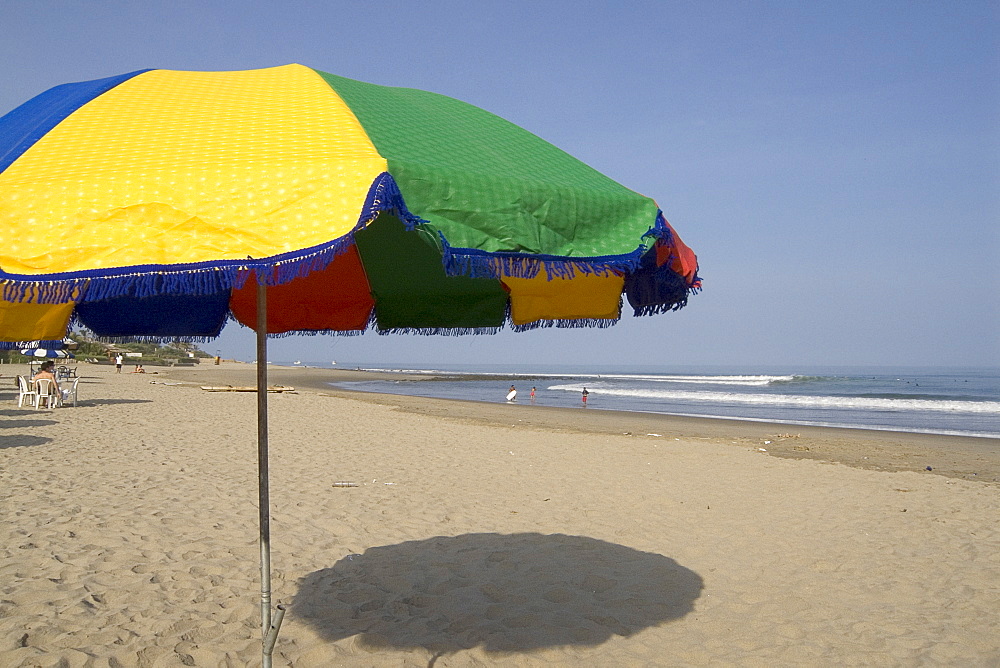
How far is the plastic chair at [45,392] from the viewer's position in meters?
13.5

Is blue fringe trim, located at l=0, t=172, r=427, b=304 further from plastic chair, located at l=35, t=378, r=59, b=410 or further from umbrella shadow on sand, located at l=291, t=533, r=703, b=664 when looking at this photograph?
plastic chair, located at l=35, t=378, r=59, b=410

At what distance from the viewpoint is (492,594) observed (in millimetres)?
4129

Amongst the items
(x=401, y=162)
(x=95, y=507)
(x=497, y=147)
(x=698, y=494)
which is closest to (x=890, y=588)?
(x=698, y=494)

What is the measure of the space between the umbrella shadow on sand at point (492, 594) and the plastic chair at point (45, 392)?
39.1ft

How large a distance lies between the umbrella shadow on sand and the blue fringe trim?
235cm

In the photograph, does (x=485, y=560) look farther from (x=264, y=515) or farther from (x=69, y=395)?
(x=69, y=395)

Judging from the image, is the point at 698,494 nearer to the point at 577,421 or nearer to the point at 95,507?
the point at 95,507

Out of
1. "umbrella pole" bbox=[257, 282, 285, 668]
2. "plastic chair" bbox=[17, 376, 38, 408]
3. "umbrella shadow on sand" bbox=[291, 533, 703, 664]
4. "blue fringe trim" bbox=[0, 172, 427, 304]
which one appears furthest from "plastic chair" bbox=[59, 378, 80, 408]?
"blue fringe trim" bbox=[0, 172, 427, 304]

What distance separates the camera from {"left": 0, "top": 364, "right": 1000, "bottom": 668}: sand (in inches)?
137

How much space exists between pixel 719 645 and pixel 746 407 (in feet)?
83.6

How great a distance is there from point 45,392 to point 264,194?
48.4 feet

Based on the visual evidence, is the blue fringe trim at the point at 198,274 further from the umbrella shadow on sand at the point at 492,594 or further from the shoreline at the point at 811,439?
the shoreline at the point at 811,439

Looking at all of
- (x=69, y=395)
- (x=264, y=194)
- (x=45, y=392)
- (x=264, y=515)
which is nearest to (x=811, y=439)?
(x=264, y=515)

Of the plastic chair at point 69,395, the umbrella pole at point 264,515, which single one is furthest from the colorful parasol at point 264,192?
the plastic chair at point 69,395
